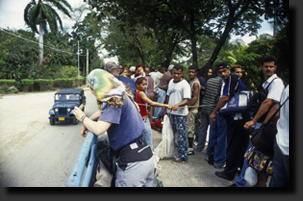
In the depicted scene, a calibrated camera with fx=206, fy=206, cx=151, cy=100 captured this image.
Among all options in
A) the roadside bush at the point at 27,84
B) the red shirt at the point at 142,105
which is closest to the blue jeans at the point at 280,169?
the red shirt at the point at 142,105

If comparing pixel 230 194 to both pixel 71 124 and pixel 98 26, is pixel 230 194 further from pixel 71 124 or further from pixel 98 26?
pixel 98 26

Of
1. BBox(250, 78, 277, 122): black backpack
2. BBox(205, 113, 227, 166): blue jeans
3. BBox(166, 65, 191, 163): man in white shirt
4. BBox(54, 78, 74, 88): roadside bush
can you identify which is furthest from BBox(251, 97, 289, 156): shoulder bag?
BBox(54, 78, 74, 88): roadside bush

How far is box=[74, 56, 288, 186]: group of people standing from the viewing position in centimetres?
168

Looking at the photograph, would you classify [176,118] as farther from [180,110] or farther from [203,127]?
[203,127]

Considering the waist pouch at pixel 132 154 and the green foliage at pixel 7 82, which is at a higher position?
the green foliage at pixel 7 82

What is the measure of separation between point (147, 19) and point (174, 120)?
398cm

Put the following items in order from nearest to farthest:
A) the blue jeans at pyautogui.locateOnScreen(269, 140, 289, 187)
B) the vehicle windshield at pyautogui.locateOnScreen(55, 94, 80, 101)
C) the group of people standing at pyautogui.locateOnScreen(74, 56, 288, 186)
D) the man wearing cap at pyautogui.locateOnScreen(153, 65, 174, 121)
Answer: the group of people standing at pyautogui.locateOnScreen(74, 56, 288, 186) → the blue jeans at pyautogui.locateOnScreen(269, 140, 289, 187) → the man wearing cap at pyautogui.locateOnScreen(153, 65, 174, 121) → the vehicle windshield at pyautogui.locateOnScreen(55, 94, 80, 101)

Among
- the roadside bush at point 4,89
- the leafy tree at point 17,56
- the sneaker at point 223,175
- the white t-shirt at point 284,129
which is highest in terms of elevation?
the leafy tree at point 17,56

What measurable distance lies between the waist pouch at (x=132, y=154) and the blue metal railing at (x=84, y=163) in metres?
0.24

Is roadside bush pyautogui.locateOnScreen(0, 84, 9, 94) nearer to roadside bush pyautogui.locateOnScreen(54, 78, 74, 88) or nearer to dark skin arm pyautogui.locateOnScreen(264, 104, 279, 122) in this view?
roadside bush pyautogui.locateOnScreen(54, 78, 74, 88)

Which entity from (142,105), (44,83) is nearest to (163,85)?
(142,105)

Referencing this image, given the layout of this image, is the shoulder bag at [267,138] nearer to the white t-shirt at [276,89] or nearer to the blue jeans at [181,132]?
the white t-shirt at [276,89]

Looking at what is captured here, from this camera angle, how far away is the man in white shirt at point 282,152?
184cm

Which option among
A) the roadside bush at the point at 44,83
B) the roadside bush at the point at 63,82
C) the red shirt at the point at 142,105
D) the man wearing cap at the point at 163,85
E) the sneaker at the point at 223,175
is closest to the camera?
the sneaker at the point at 223,175
